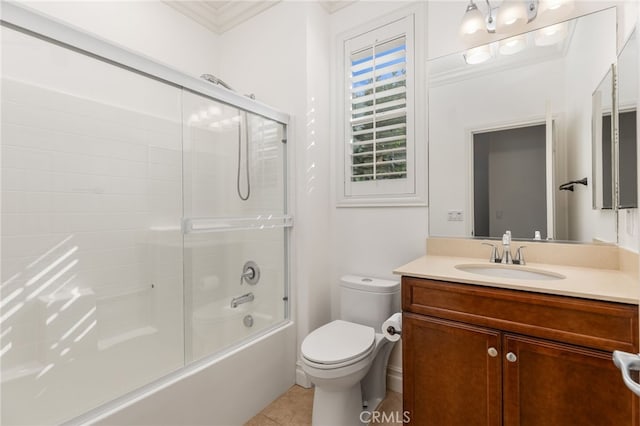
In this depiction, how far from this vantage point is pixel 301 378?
6.60ft

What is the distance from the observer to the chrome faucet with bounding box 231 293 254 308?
197 centimetres

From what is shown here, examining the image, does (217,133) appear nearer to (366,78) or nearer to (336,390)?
(366,78)

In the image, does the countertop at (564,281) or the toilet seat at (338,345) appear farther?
the toilet seat at (338,345)

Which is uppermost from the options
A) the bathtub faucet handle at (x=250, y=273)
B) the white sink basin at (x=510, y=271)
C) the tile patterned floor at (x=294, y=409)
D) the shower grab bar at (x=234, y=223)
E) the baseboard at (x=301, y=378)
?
the shower grab bar at (x=234, y=223)

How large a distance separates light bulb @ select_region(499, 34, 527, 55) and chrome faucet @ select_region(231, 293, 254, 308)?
2.14 meters

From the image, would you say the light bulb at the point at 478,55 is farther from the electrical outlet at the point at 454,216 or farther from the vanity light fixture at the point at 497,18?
the electrical outlet at the point at 454,216

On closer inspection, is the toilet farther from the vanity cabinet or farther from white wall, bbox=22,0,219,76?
white wall, bbox=22,0,219,76

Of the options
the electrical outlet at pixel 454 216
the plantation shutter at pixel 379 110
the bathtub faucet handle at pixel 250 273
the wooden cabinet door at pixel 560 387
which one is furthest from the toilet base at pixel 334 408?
the plantation shutter at pixel 379 110

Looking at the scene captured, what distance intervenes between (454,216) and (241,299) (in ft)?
4.86

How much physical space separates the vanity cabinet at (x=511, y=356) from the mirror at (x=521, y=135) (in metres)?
0.61

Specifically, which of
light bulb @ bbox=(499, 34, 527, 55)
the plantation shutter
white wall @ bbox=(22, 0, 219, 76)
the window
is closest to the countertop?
the window

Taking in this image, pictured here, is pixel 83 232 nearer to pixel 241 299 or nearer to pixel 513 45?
pixel 241 299

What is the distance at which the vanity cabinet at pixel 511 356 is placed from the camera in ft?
3.27

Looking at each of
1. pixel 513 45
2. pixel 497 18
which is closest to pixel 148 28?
pixel 497 18
